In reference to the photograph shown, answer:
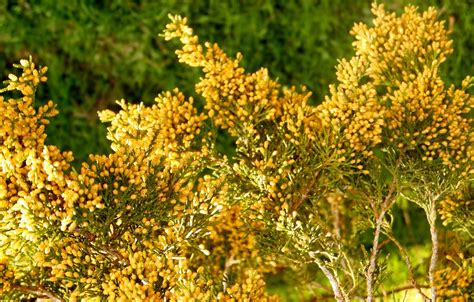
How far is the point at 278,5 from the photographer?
14.8 ft

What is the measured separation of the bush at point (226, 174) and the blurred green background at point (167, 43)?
2.23m

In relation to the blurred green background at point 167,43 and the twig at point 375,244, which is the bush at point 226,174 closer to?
the twig at point 375,244

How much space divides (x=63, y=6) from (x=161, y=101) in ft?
9.01

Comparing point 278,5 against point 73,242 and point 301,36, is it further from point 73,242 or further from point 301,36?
point 73,242

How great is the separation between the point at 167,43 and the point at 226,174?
2.66 metres

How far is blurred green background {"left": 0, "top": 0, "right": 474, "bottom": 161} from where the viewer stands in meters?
4.45

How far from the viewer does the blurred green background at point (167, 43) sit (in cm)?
445

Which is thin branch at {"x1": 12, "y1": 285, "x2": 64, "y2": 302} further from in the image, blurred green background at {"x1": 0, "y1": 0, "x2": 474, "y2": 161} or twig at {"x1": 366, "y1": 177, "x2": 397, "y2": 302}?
blurred green background at {"x1": 0, "y1": 0, "x2": 474, "y2": 161}

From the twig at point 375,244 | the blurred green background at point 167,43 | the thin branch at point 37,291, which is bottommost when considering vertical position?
the thin branch at point 37,291

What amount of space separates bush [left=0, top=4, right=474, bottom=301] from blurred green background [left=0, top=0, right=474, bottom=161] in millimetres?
2230

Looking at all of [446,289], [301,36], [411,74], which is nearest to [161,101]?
[411,74]

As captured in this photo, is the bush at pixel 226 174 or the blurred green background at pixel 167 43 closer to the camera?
the bush at pixel 226 174

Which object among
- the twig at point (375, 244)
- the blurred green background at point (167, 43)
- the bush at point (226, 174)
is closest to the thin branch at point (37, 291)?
the bush at point (226, 174)

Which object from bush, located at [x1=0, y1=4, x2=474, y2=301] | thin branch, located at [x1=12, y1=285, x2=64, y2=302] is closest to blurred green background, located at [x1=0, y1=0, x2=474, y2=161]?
bush, located at [x1=0, y1=4, x2=474, y2=301]
